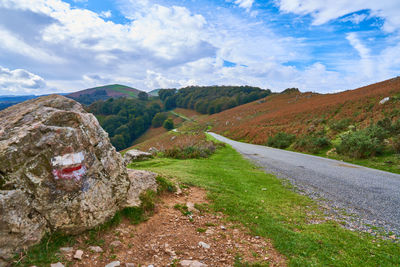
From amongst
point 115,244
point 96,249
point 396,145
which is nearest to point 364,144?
point 396,145

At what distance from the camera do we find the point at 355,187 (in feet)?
35.7

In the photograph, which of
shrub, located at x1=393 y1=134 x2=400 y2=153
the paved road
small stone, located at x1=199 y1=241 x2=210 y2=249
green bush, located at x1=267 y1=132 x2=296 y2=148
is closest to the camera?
small stone, located at x1=199 y1=241 x2=210 y2=249

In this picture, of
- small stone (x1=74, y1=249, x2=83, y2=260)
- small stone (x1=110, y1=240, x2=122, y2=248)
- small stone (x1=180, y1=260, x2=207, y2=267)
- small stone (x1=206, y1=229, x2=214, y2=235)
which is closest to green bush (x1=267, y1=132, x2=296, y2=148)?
small stone (x1=206, y1=229, x2=214, y2=235)

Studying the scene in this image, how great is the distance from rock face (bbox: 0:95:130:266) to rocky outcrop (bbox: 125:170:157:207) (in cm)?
68

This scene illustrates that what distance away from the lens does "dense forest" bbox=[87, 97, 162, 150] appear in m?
93.0

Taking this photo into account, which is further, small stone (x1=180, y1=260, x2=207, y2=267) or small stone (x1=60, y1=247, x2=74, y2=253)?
small stone (x1=180, y1=260, x2=207, y2=267)

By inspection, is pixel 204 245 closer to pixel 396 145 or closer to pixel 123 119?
pixel 396 145

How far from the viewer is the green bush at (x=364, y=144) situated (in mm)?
17609

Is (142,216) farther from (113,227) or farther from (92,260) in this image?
(92,260)

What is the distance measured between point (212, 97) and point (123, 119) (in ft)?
211

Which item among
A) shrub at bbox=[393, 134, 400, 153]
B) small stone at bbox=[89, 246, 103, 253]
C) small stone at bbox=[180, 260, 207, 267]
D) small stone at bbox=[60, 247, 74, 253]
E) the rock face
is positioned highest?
shrub at bbox=[393, 134, 400, 153]

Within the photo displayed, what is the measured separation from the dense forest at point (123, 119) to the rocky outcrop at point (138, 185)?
271 ft

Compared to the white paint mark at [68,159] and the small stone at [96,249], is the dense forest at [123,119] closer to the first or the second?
the white paint mark at [68,159]

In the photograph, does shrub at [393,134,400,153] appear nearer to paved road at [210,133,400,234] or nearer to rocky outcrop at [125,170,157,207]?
paved road at [210,133,400,234]
